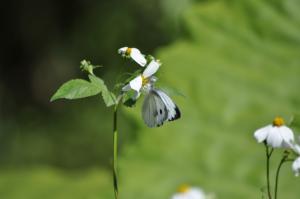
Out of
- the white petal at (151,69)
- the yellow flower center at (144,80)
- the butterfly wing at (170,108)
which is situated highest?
the white petal at (151,69)

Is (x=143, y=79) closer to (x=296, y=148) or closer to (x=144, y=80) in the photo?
(x=144, y=80)

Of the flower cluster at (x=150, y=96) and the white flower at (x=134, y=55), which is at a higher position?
the white flower at (x=134, y=55)

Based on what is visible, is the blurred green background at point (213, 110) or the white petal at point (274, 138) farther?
the blurred green background at point (213, 110)

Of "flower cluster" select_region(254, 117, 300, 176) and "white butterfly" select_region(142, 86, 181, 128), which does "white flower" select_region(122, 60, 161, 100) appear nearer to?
"white butterfly" select_region(142, 86, 181, 128)

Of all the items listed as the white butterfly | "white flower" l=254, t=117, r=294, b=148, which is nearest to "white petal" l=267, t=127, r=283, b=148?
"white flower" l=254, t=117, r=294, b=148

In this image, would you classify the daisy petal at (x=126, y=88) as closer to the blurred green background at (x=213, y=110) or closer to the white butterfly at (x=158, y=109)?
the white butterfly at (x=158, y=109)

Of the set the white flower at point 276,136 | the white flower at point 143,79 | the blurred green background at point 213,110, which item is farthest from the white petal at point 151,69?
the blurred green background at point 213,110
